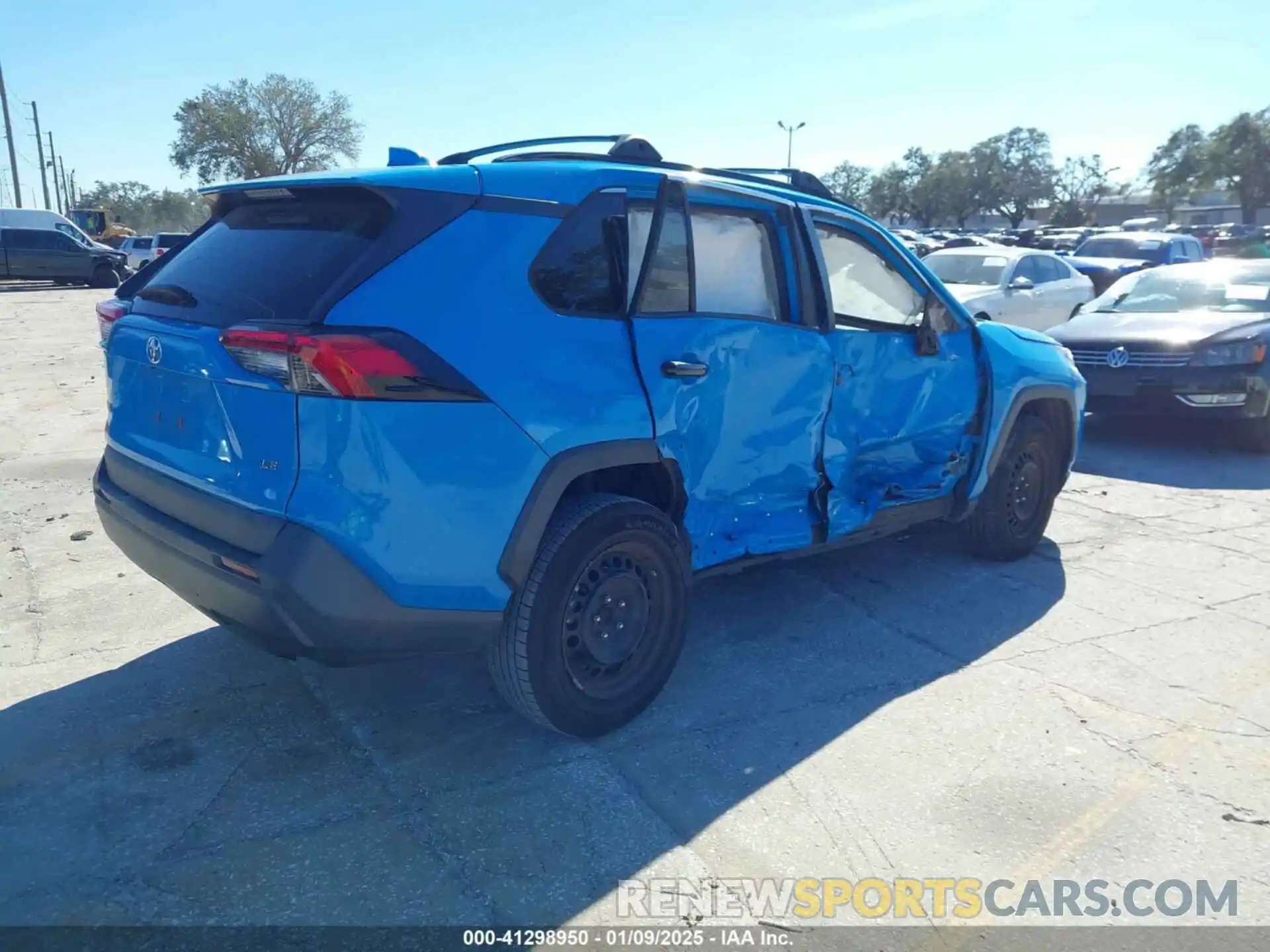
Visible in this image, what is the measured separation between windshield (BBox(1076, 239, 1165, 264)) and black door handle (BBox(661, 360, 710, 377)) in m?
17.6

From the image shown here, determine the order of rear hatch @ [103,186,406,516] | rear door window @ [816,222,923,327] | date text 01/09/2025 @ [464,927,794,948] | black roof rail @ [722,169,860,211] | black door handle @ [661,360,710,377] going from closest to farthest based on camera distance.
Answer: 1. date text 01/09/2025 @ [464,927,794,948]
2. rear hatch @ [103,186,406,516]
3. black door handle @ [661,360,710,377]
4. rear door window @ [816,222,923,327]
5. black roof rail @ [722,169,860,211]

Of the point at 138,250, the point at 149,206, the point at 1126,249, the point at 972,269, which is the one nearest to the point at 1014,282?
the point at 972,269

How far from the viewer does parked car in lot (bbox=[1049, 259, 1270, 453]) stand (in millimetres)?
8125

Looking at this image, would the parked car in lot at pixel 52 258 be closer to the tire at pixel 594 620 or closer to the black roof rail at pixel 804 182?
the black roof rail at pixel 804 182

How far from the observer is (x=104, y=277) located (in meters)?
29.6

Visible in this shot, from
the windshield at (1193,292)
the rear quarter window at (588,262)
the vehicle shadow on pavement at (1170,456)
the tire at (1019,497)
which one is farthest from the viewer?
the windshield at (1193,292)

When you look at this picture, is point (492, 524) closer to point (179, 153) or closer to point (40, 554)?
point (40, 554)

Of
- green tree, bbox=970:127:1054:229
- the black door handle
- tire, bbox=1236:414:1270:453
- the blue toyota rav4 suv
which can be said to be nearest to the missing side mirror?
the blue toyota rav4 suv

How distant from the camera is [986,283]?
12.6m

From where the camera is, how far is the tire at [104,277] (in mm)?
29281

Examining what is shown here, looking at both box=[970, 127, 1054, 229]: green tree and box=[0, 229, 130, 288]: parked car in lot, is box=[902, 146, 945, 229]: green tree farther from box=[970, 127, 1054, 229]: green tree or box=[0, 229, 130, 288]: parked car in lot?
box=[0, 229, 130, 288]: parked car in lot

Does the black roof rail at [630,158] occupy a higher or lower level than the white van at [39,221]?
lower

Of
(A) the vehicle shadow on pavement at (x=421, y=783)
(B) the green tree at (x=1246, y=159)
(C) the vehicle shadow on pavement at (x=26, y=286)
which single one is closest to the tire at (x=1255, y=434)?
(A) the vehicle shadow on pavement at (x=421, y=783)

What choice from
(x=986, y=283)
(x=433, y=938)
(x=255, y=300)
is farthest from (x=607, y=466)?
(x=986, y=283)
